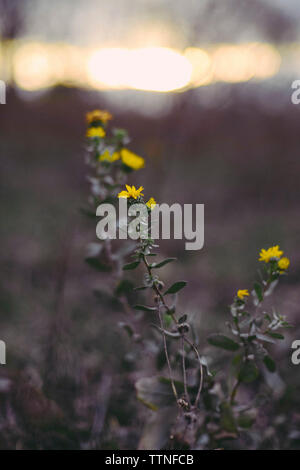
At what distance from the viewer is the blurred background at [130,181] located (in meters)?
1.45

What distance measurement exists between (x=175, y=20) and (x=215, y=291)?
2.70m

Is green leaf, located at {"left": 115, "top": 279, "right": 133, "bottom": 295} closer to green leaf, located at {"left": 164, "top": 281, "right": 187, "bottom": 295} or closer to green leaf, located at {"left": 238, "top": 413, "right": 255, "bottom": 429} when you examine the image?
green leaf, located at {"left": 164, "top": 281, "right": 187, "bottom": 295}

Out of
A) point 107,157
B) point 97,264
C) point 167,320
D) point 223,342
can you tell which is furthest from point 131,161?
point 223,342

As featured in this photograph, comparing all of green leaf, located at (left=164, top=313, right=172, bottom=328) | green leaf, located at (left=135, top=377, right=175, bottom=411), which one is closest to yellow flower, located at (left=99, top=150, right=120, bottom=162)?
green leaf, located at (left=164, top=313, right=172, bottom=328)

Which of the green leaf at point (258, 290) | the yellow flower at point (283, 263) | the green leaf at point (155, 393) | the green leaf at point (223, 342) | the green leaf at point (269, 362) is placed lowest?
the green leaf at point (155, 393)

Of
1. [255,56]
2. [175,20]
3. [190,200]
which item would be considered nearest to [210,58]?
[255,56]

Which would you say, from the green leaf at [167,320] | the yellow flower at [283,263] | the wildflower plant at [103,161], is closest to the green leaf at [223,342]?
the green leaf at [167,320]

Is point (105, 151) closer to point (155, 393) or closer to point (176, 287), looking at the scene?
point (176, 287)

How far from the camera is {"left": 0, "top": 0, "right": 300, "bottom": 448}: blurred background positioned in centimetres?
145

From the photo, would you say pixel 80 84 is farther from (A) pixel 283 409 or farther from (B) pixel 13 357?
(A) pixel 283 409

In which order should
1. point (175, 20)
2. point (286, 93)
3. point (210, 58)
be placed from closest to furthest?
1. point (210, 58)
2. point (175, 20)
3. point (286, 93)

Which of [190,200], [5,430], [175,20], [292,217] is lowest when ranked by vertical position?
[5,430]

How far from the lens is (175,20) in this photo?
372 centimetres

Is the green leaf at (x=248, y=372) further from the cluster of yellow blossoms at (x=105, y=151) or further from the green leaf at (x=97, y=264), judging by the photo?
the cluster of yellow blossoms at (x=105, y=151)
